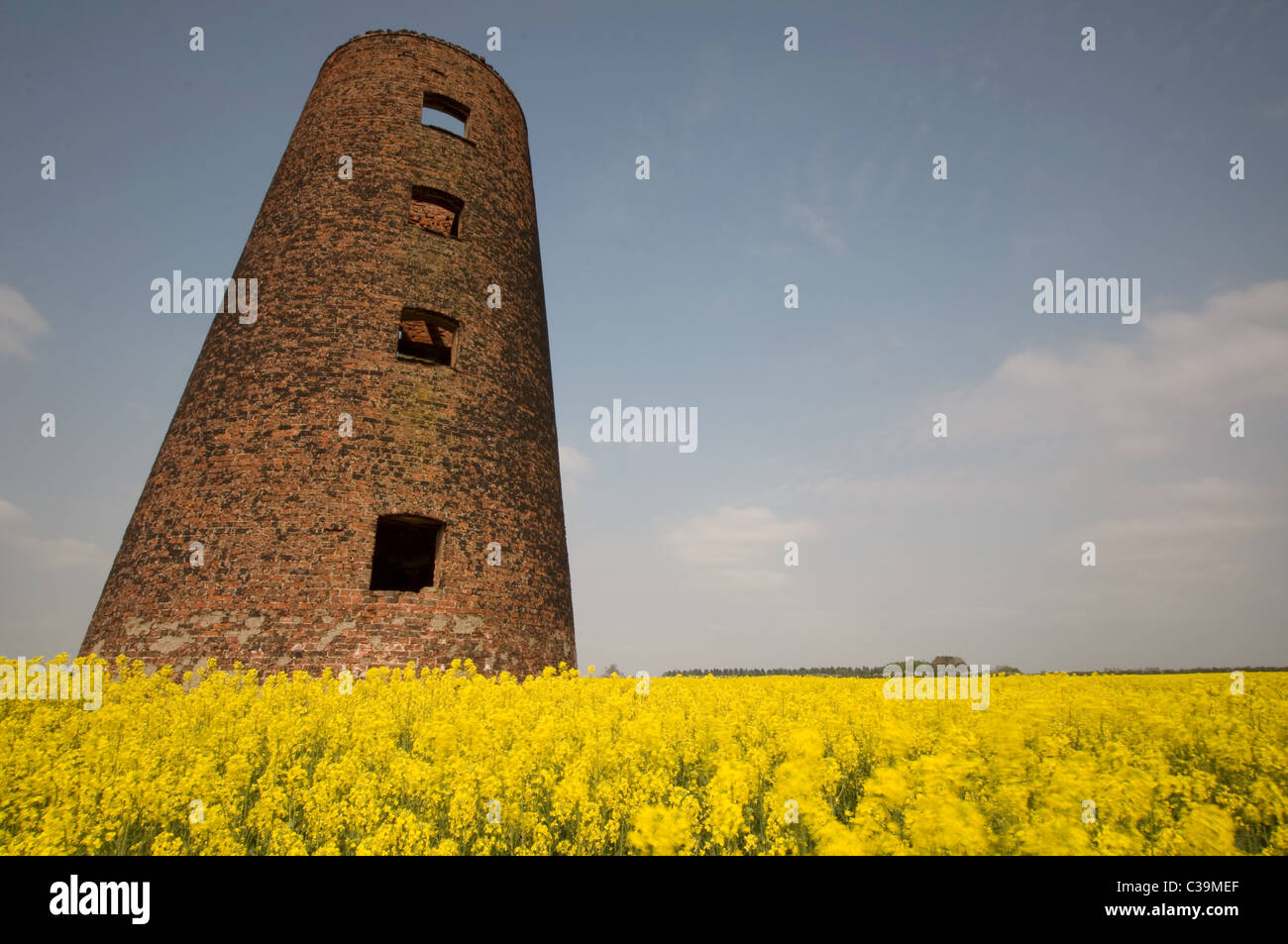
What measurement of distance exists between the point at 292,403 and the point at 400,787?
257 inches

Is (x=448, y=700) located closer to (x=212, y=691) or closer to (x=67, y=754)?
(x=212, y=691)

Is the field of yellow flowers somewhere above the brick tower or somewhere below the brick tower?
below

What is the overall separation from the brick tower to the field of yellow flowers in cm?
192

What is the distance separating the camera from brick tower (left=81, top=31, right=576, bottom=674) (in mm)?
7898

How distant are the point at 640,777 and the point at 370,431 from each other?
21.3 feet

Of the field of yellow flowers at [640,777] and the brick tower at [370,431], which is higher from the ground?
the brick tower at [370,431]

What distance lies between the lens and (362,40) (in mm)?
11148

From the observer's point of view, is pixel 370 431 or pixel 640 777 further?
pixel 370 431

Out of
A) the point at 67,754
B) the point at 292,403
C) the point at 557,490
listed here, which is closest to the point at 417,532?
the point at 557,490

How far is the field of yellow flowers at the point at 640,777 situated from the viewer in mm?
2617

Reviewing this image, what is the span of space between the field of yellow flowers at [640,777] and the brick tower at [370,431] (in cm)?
192

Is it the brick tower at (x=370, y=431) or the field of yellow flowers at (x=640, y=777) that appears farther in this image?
the brick tower at (x=370, y=431)

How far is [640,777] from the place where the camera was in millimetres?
3496
